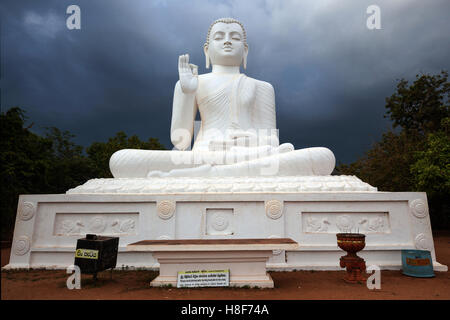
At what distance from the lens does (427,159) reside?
380 inches

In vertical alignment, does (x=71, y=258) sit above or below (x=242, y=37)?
below

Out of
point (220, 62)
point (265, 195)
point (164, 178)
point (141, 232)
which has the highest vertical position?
point (220, 62)

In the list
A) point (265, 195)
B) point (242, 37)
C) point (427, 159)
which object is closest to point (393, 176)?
point (427, 159)

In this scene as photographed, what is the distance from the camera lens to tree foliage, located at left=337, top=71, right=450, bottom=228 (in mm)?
9461

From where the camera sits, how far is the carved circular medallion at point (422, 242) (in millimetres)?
4043

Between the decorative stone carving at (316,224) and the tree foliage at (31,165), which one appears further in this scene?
the tree foliage at (31,165)

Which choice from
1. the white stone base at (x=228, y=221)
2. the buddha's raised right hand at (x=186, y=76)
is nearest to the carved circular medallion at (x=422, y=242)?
the white stone base at (x=228, y=221)

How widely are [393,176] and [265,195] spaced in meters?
9.56

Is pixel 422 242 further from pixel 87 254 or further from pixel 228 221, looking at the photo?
pixel 87 254

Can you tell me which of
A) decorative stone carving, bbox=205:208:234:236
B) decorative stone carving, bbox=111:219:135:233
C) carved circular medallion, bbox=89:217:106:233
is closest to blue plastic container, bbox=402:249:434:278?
decorative stone carving, bbox=205:208:234:236

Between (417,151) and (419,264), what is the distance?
27.4ft

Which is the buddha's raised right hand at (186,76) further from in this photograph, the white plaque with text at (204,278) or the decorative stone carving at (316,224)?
the white plaque with text at (204,278)

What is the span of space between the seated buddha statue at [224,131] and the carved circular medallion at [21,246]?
5.83ft
